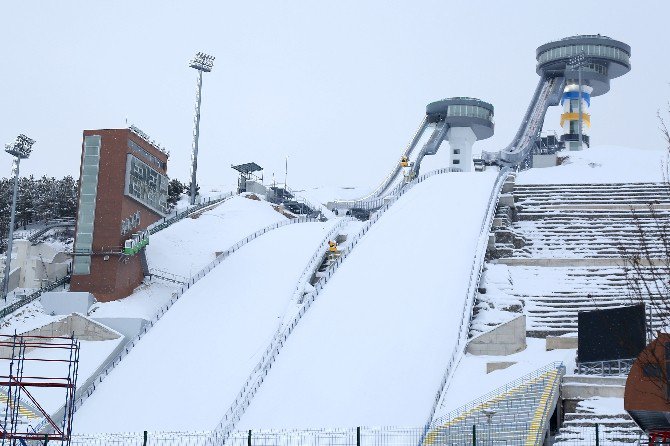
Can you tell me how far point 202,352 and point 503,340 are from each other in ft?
39.3

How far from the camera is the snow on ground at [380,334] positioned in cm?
3272

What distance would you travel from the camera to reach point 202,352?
39.8 meters

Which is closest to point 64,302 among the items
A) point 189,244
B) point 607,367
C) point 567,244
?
point 189,244

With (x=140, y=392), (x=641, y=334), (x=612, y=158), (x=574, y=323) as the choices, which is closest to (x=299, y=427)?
(x=140, y=392)

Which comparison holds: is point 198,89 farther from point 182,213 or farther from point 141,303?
point 141,303

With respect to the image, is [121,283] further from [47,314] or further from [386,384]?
[386,384]

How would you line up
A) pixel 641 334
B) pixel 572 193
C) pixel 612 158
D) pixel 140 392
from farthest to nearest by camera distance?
pixel 612 158
pixel 572 193
pixel 140 392
pixel 641 334

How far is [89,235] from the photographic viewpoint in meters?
50.7

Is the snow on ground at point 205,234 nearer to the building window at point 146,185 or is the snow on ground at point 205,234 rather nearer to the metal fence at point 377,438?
the building window at point 146,185

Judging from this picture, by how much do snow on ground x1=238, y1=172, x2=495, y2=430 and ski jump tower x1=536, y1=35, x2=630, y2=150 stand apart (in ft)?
123

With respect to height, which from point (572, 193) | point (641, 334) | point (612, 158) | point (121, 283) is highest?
point (612, 158)

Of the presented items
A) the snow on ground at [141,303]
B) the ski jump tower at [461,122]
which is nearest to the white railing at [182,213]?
the snow on ground at [141,303]

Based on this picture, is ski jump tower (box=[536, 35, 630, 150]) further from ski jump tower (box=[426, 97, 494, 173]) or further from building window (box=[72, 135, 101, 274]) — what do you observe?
building window (box=[72, 135, 101, 274])

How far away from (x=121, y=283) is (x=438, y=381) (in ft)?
70.5
